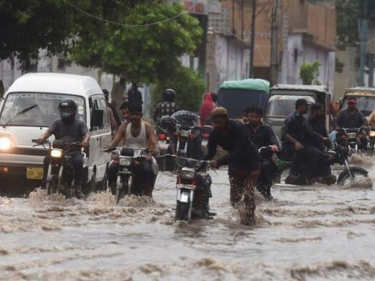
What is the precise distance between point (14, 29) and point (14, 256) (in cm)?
1905

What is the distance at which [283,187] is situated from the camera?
77.7ft

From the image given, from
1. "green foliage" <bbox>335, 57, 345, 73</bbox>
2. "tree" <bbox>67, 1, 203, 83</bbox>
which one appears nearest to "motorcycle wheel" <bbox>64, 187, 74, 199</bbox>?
"tree" <bbox>67, 1, 203, 83</bbox>

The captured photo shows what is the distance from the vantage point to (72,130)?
1995cm

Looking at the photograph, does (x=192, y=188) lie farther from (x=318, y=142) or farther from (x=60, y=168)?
(x=318, y=142)

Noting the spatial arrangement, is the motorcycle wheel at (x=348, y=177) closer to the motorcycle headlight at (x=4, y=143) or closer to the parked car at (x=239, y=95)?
the motorcycle headlight at (x=4, y=143)

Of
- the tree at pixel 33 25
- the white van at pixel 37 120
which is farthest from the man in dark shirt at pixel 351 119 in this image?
the white van at pixel 37 120

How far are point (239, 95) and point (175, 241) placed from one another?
31.6 metres

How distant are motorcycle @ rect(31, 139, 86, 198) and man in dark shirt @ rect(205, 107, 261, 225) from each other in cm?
351

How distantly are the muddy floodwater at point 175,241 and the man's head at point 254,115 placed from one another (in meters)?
1.15

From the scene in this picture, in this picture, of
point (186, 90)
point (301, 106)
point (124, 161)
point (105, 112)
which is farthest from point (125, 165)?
point (186, 90)

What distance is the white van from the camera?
20859 millimetres

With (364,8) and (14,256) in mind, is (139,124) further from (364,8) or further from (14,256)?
(364,8)

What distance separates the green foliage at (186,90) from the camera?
173 feet

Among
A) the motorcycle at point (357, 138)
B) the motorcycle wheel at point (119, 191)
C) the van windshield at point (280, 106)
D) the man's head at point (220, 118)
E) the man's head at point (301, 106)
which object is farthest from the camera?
the van windshield at point (280, 106)
